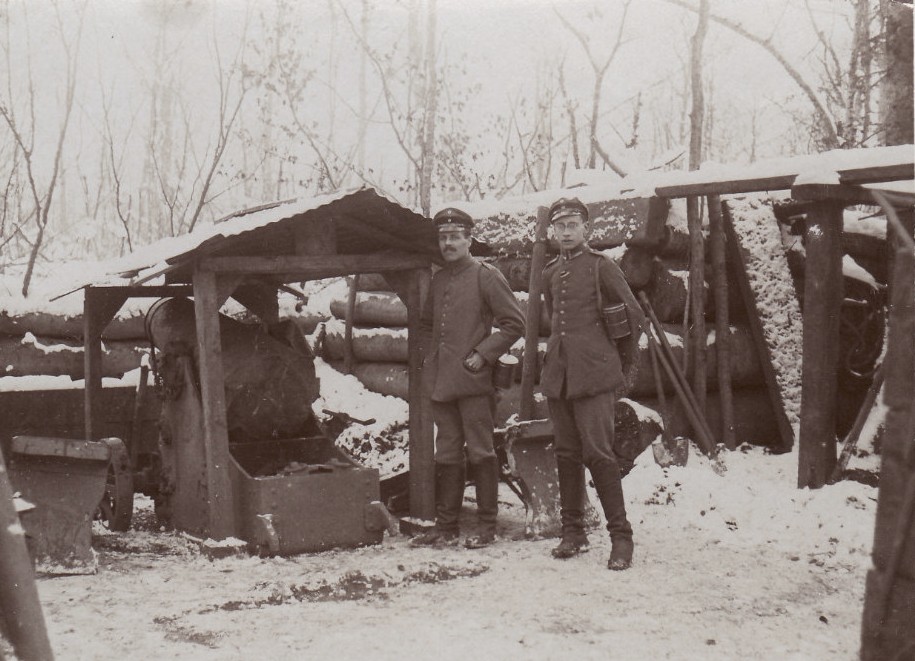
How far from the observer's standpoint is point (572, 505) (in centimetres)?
560

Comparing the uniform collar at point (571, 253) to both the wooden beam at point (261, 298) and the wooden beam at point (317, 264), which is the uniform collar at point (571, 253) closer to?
the wooden beam at point (317, 264)

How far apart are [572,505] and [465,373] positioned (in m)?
1.05

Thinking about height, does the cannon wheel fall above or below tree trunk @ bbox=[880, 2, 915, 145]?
below

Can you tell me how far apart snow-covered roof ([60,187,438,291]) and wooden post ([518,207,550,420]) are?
5.28 ft

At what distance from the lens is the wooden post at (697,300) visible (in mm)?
8383

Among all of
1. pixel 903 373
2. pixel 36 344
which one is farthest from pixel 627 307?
pixel 36 344

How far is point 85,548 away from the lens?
5410mm

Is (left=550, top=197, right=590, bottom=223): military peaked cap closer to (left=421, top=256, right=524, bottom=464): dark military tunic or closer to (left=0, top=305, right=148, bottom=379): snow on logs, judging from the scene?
(left=421, top=256, right=524, bottom=464): dark military tunic

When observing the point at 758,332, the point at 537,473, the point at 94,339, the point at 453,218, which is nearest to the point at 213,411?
the point at 94,339

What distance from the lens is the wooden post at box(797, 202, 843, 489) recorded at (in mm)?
7074

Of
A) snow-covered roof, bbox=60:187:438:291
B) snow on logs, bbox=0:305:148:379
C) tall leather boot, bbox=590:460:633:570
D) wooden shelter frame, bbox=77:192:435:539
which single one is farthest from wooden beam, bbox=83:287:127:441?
tall leather boot, bbox=590:460:633:570

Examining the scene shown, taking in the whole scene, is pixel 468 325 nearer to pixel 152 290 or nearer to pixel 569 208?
pixel 569 208

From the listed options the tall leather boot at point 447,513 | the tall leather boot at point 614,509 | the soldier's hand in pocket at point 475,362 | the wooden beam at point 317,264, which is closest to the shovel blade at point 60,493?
the wooden beam at point 317,264

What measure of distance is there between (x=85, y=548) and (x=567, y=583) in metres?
2.77
